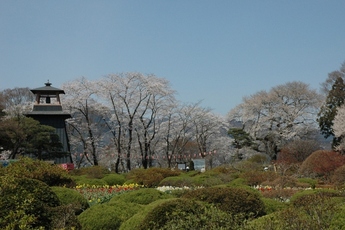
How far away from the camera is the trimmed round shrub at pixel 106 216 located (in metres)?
8.56

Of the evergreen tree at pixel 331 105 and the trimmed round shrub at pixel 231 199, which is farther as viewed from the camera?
the evergreen tree at pixel 331 105

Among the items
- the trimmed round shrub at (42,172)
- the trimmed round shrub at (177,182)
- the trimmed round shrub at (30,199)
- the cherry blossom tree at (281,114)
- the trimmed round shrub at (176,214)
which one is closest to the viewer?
the trimmed round shrub at (176,214)

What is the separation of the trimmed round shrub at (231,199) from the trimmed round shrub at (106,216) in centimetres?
130

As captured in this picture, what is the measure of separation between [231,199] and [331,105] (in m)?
35.2

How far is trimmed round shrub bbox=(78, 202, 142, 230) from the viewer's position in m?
8.56

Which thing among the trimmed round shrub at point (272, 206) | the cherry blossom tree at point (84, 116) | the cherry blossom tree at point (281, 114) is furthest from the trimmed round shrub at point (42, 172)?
the cherry blossom tree at point (281, 114)

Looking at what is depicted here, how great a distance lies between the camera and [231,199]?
9.40m

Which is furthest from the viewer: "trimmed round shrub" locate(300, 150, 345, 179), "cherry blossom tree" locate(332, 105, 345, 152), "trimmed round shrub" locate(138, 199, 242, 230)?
"cherry blossom tree" locate(332, 105, 345, 152)

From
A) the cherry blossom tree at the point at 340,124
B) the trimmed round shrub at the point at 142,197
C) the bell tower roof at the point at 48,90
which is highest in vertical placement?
the bell tower roof at the point at 48,90

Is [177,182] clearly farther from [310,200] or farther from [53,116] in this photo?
[53,116]

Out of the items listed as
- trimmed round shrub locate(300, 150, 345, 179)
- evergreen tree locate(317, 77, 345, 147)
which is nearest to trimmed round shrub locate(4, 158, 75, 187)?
trimmed round shrub locate(300, 150, 345, 179)

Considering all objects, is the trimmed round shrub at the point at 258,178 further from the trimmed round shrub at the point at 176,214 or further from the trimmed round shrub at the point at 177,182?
the trimmed round shrub at the point at 176,214

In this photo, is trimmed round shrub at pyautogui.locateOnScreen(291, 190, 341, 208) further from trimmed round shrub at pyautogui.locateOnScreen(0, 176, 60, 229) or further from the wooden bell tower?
the wooden bell tower

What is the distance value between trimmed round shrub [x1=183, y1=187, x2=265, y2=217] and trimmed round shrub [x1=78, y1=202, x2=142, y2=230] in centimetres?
130
